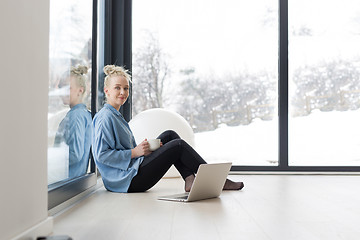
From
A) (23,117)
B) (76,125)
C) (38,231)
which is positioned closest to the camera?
(23,117)

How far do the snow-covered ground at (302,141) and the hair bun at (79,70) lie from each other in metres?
1.96

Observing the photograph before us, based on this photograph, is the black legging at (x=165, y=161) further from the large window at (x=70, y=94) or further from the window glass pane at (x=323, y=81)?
the window glass pane at (x=323, y=81)

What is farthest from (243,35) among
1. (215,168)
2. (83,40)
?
(215,168)

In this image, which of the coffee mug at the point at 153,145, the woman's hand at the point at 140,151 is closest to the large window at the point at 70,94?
the woman's hand at the point at 140,151

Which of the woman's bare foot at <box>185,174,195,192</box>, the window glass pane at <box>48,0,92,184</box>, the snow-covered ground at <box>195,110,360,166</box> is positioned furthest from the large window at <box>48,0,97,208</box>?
the snow-covered ground at <box>195,110,360,166</box>

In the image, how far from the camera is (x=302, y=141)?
5.24 metres

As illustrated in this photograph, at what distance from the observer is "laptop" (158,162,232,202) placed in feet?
9.54

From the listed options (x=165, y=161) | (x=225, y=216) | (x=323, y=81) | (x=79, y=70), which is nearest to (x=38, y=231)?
(x=225, y=216)

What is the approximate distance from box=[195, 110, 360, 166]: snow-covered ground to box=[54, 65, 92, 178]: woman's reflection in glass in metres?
1.89

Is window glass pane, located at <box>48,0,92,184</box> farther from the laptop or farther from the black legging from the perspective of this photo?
the laptop

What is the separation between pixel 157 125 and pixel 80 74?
126 centimetres

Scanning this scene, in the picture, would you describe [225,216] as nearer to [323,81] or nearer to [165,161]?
[165,161]

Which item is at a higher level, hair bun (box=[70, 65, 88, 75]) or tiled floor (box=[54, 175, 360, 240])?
hair bun (box=[70, 65, 88, 75])

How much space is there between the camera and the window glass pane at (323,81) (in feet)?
17.2
